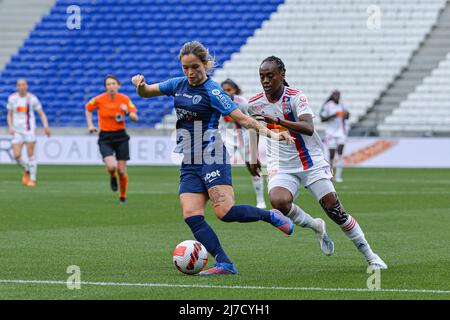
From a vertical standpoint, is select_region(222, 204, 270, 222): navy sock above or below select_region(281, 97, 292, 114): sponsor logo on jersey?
below

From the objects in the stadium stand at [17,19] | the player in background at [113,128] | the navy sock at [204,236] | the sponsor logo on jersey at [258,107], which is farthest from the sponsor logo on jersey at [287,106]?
the stadium stand at [17,19]

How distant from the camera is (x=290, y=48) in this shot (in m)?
36.7

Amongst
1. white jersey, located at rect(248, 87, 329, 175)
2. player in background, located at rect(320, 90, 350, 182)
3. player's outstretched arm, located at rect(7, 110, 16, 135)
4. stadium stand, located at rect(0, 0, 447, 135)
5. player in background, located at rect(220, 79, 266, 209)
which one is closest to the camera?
white jersey, located at rect(248, 87, 329, 175)

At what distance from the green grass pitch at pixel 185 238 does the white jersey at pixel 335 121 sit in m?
5.02

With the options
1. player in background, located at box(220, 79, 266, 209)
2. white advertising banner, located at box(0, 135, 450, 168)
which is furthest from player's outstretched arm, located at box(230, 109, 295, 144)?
white advertising banner, located at box(0, 135, 450, 168)

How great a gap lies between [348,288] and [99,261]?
2867 millimetres

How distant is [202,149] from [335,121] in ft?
58.6

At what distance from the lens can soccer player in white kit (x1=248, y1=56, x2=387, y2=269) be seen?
9.45 m

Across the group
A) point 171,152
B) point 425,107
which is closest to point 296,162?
point 171,152

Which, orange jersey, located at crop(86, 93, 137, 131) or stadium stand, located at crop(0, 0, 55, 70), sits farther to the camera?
stadium stand, located at crop(0, 0, 55, 70)

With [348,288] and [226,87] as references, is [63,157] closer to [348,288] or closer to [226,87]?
[226,87]

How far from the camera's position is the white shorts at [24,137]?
24.1 metres

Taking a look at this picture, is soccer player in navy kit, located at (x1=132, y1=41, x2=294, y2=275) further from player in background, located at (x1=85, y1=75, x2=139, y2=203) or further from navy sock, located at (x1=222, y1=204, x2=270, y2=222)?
player in background, located at (x1=85, y1=75, x2=139, y2=203)

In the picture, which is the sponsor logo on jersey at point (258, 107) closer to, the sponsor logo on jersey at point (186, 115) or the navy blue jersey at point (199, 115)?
the navy blue jersey at point (199, 115)
